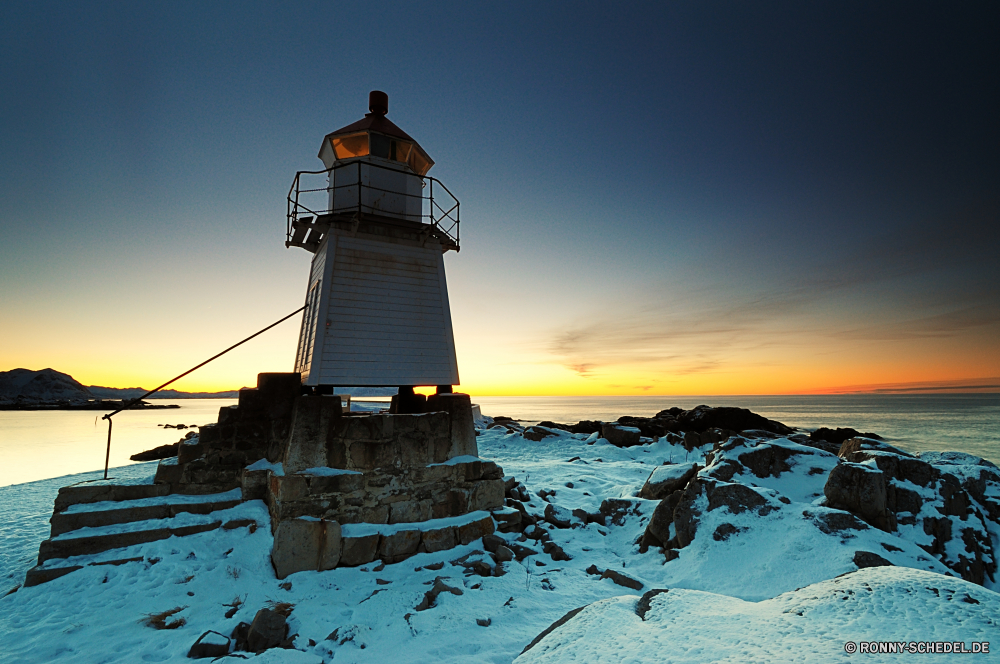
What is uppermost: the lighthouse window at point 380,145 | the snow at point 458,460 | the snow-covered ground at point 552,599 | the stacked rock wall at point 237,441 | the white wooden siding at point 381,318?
the lighthouse window at point 380,145

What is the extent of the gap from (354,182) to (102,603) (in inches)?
A: 302

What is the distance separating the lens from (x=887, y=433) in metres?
34.1

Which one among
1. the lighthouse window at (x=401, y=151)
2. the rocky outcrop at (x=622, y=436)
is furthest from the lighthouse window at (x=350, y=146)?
the rocky outcrop at (x=622, y=436)

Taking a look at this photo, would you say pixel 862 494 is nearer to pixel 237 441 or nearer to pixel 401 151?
pixel 237 441

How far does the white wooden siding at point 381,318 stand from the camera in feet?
26.5

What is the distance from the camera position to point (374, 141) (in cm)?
920

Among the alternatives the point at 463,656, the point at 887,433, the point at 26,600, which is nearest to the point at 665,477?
the point at 463,656

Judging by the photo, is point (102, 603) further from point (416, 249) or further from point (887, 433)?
point (887, 433)

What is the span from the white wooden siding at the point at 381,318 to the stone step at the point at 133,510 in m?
2.39

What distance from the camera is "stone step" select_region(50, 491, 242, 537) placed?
625 cm

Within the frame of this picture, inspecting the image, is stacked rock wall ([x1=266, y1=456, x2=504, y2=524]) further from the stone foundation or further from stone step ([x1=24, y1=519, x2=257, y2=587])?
stone step ([x1=24, y1=519, x2=257, y2=587])

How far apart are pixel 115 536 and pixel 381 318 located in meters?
5.06

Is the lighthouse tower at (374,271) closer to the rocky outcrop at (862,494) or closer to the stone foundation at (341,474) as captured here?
the stone foundation at (341,474)

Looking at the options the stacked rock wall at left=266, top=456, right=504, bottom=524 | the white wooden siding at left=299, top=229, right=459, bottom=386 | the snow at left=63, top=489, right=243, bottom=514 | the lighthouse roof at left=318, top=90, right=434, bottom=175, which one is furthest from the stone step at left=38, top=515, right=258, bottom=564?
the lighthouse roof at left=318, top=90, right=434, bottom=175
